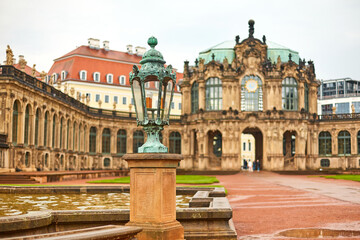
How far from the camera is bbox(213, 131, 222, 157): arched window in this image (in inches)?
2922

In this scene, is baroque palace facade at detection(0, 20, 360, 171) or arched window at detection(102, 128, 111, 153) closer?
baroque palace facade at detection(0, 20, 360, 171)

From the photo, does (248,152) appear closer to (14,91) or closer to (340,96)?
(340,96)

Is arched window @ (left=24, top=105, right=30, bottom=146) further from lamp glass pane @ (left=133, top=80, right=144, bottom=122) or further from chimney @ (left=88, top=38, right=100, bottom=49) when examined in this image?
chimney @ (left=88, top=38, right=100, bottom=49)

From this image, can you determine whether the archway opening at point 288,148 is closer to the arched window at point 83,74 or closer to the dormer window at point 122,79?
the dormer window at point 122,79

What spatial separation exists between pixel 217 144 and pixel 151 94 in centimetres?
6503

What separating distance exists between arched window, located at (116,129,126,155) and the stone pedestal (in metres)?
62.3

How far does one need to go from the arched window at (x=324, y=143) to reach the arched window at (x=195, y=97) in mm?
19412

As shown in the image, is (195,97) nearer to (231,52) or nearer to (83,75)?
(231,52)

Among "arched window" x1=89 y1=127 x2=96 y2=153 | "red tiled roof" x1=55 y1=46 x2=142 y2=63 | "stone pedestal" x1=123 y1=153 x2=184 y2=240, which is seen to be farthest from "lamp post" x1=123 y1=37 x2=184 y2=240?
"red tiled roof" x1=55 y1=46 x2=142 y2=63

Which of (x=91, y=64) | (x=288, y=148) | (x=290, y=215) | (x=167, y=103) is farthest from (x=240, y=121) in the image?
(x=167, y=103)

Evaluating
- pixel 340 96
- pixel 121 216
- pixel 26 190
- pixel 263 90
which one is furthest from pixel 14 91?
pixel 340 96

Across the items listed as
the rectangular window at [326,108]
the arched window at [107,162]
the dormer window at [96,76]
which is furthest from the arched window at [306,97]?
the rectangular window at [326,108]

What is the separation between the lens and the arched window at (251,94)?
2702 inches

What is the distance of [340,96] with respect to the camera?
11656 cm
